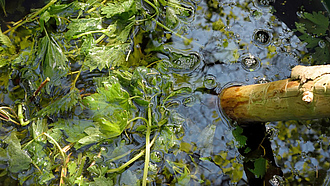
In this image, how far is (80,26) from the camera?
4.44ft

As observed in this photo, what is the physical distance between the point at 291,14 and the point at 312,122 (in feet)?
1.87

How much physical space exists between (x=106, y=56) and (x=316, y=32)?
1.08 metres

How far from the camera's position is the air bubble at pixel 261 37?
144cm

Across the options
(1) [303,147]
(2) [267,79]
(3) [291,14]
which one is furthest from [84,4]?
(1) [303,147]

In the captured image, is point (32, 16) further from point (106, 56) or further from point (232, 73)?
point (232, 73)

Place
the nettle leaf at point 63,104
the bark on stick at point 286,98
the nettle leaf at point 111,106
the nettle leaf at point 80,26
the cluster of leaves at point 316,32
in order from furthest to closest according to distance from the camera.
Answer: the cluster of leaves at point 316,32 → the nettle leaf at point 80,26 → the nettle leaf at point 63,104 → the nettle leaf at point 111,106 → the bark on stick at point 286,98

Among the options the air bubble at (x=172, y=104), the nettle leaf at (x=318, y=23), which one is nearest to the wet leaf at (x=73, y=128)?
the air bubble at (x=172, y=104)

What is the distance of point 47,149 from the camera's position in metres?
1.24

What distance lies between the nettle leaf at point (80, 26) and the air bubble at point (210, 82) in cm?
59

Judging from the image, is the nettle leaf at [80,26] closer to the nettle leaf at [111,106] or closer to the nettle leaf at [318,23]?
the nettle leaf at [111,106]

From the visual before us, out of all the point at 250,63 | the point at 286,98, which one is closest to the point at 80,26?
the point at 250,63

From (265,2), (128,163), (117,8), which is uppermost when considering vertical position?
(117,8)

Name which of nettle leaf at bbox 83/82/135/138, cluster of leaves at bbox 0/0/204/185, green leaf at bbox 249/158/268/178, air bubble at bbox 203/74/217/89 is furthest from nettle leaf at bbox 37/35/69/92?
green leaf at bbox 249/158/268/178

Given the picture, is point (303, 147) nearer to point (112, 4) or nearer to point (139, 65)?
point (139, 65)
